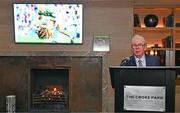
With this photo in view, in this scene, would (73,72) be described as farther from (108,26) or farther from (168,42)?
(168,42)

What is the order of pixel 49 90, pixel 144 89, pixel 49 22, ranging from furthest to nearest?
pixel 49 90, pixel 49 22, pixel 144 89

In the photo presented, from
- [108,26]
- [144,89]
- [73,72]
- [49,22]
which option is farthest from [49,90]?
[144,89]

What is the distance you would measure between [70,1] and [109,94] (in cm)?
172

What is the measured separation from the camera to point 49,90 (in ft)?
19.7

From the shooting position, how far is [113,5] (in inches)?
229

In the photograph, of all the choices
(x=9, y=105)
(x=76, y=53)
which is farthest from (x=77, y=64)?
(x=9, y=105)

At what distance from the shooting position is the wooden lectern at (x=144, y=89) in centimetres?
259

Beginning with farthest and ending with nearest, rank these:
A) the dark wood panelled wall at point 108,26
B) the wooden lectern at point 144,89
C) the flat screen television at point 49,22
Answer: the dark wood panelled wall at point 108,26 → the flat screen television at point 49,22 → the wooden lectern at point 144,89

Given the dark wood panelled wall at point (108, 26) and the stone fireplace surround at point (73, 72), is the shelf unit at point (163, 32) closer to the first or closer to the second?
the dark wood panelled wall at point (108, 26)

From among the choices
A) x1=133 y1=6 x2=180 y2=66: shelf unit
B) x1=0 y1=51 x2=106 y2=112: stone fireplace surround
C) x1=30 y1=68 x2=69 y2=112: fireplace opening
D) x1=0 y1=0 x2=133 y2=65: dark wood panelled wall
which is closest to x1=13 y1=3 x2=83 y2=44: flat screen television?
x1=0 y1=0 x2=133 y2=65: dark wood panelled wall

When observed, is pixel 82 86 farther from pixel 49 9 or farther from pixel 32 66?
pixel 49 9

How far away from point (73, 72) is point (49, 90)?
1.94ft

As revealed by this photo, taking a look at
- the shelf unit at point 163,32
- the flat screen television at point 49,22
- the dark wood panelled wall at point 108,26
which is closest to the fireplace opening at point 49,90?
the dark wood panelled wall at point 108,26

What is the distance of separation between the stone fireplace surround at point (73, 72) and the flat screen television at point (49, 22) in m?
0.26
